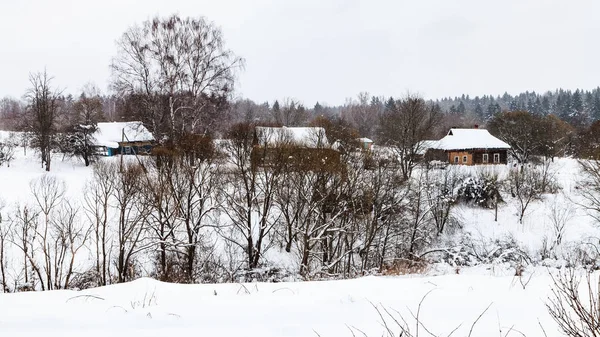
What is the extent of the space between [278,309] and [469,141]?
3618cm

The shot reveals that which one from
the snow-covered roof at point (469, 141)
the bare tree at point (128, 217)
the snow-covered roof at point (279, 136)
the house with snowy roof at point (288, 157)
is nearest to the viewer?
the bare tree at point (128, 217)

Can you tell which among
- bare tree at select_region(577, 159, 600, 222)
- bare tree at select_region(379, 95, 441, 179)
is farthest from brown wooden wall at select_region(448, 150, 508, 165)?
bare tree at select_region(577, 159, 600, 222)

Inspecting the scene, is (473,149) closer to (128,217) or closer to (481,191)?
(481,191)

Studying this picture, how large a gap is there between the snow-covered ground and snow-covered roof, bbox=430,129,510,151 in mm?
31721

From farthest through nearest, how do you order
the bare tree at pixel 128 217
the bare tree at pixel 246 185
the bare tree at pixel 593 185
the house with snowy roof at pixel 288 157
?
1. the bare tree at pixel 593 185
2. the house with snowy roof at pixel 288 157
3. the bare tree at pixel 246 185
4. the bare tree at pixel 128 217

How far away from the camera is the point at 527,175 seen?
2622 centimetres

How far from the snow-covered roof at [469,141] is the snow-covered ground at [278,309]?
31.7 meters

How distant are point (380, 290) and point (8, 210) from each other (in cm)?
1777

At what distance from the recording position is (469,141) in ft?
118

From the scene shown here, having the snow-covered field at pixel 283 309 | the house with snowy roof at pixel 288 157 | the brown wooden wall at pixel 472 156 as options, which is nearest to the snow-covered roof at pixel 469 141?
the brown wooden wall at pixel 472 156

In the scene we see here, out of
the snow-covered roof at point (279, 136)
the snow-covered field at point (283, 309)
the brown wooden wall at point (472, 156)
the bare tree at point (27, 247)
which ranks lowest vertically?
the bare tree at point (27, 247)

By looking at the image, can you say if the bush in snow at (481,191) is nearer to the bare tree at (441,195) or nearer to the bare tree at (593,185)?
the bare tree at (441,195)

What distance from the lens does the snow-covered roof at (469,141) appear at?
3534 centimetres

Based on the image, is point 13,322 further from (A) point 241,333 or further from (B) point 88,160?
(B) point 88,160
